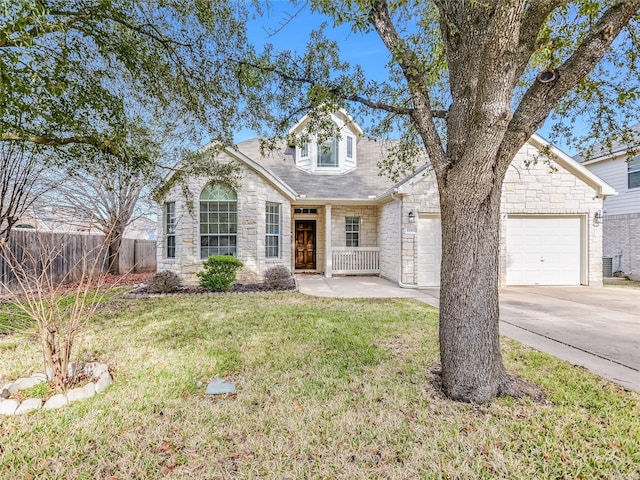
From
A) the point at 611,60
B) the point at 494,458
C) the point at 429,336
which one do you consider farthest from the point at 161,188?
the point at 611,60

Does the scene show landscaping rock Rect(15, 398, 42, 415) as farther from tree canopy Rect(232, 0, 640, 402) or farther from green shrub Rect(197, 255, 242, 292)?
green shrub Rect(197, 255, 242, 292)

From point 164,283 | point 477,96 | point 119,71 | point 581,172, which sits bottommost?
point 164,283

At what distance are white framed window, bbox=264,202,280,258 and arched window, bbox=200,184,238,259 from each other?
1141 mm

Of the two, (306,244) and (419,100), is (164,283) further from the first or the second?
(419,100)

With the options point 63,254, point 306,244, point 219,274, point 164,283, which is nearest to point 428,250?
point 306,244

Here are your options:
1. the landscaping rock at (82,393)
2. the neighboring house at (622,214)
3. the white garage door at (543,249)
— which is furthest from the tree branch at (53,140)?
the neighboring house at (622,214)

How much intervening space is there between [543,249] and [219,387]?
11.2m

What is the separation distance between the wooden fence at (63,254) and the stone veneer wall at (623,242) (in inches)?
677

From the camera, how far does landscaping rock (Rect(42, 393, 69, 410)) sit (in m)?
3.06

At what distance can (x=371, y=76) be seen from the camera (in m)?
4.50

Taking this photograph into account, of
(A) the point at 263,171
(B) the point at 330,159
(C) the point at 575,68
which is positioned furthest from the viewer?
(B) the point at 330,159

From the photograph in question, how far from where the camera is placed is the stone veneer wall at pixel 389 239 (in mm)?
10688

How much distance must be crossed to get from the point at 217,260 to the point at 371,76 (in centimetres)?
684

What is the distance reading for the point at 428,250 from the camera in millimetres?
10391
